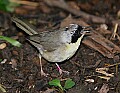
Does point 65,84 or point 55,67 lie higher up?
point 65,84

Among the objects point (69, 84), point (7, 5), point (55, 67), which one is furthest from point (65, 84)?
point (7, 5)

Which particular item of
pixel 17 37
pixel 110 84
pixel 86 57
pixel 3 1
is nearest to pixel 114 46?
pixel 86 57

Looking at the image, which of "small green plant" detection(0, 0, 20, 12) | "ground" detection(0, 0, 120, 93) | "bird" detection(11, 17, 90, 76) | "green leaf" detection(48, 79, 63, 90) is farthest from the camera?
"small green plant" detection(0, 0, 20, 12)

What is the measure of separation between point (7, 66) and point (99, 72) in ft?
5.29

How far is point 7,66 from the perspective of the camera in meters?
6.20

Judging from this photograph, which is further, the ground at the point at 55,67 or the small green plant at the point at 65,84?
the ground at the point at 55,67

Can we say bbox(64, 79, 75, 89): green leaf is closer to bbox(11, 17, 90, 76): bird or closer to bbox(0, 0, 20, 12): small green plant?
bbox(11, 17, 90, 76): bird

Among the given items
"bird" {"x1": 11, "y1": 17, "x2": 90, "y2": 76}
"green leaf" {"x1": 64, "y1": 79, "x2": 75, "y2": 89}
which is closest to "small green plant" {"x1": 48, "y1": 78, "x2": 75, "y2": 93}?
"green leaf" {"x1": 64, "y1": 79, "x2": 75, "y2": 89}

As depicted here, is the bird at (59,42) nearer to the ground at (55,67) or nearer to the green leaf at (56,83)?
the ground at (55,67)

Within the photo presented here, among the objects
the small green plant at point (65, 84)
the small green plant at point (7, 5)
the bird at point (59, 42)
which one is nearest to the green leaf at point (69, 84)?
the small green plant at point (65, 84)

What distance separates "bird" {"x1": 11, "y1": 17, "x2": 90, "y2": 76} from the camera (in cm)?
588

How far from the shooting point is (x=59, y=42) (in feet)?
19.5

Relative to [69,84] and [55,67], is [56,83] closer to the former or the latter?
[69,84]

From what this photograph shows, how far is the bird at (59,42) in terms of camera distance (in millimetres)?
5883
